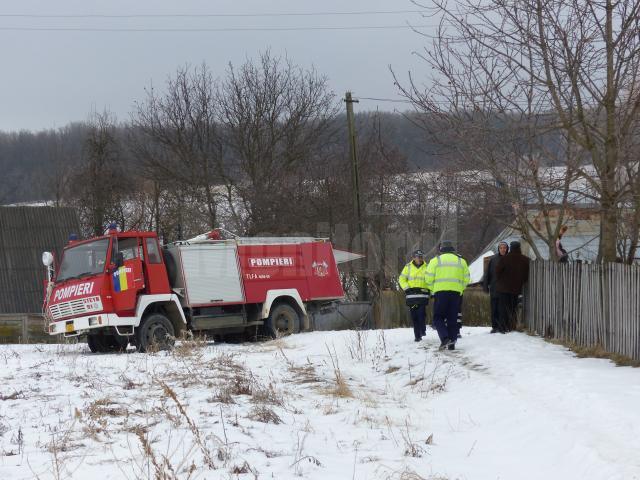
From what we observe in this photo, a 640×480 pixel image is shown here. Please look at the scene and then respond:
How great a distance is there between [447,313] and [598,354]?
2.63 meters

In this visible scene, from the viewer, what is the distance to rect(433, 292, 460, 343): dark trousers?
13672 millimetres

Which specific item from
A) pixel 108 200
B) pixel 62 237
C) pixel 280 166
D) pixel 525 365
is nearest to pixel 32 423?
pixel 525 365

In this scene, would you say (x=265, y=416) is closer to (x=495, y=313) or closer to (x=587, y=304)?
(x=587, y=304)

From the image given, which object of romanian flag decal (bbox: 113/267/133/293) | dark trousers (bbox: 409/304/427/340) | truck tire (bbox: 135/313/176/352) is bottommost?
truck tire (bbox: 135/313/176/352)

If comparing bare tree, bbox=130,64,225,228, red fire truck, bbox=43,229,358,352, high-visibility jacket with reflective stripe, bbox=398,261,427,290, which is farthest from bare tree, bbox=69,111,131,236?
high-visibility jacket with reflective stripe, bbox=398,261,427,290

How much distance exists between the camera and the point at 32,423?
8.51m

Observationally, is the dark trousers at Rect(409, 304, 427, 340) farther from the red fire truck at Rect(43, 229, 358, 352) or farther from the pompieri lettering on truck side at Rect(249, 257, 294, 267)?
the pompieri lettering on truck side at Rect(249, 257, 294, 267)

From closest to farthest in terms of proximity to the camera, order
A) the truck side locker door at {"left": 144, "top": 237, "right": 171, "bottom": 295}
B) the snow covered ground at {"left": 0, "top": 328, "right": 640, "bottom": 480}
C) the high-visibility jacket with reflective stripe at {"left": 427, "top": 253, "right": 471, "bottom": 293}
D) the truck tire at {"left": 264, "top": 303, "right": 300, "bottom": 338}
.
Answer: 1. the snow covered ground at {"left": 0, "top": 328, "right": 640, "bottom": 480}
2. the high-visibility jacket with reflective stripe at {"left": 427, "top": 253, "right": 471, "bottom": 293}
3. the truck side locker door at {"left": 144, "top": 237, "right": 171, "bottom": 295}
4. the truck tire at {"left": 264, "top": 303, "right": 300, "bottom": 338}

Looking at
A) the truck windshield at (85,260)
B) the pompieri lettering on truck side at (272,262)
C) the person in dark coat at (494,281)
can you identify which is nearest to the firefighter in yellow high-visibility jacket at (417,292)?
the person in dark coat at (494,281)

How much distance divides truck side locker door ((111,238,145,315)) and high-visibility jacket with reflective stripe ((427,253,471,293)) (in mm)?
7124

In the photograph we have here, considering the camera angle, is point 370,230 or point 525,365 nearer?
point 525,365

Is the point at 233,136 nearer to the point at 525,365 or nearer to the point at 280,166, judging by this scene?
the point at 280,166

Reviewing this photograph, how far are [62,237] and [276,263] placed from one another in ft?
59.4

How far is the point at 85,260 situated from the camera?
724 inches
